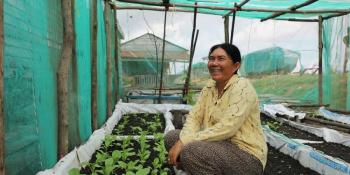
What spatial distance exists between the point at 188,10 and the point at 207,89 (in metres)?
4.82

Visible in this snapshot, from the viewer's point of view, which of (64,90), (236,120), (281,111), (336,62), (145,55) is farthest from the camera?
(145,55)

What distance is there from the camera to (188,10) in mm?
7023

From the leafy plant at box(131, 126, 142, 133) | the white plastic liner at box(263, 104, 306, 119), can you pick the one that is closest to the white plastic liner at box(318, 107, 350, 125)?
the white plastic liner at box(263, 104, 306, 119)

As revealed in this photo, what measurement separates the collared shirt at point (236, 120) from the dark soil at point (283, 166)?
38.6 inches

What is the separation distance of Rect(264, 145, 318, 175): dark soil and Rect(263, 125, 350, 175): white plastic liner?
0.05 meters

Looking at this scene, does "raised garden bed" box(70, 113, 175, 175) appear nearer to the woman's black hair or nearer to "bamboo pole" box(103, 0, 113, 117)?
"bamboo pole" box(103, 0, 113, 117)

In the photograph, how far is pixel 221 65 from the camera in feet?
7.28

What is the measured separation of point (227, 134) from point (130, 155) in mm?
1390

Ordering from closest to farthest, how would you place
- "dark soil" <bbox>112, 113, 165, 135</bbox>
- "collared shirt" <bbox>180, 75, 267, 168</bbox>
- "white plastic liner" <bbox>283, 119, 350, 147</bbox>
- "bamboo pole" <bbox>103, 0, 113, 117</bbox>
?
"collared shirt" <bbox>180, 75, 267, 168</bbox> < "white plastic liner" <bbox>283, 119, 350, 147</bbox> < "dark soil" <bbox>112, 113, 165, 135</bbox> < "bamboo pole" <bbox>103, 0, 113, 117</bbox>

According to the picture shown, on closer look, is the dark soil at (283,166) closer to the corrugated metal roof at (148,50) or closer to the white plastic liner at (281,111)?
the white plastic liner at (281,111)

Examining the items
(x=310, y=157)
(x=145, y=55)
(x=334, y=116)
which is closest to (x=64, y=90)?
(x=310, y=157)

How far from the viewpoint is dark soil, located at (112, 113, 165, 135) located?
4.70m

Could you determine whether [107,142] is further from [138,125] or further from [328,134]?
[328,134]

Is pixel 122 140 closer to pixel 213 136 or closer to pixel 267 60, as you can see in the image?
pixel 213 136
